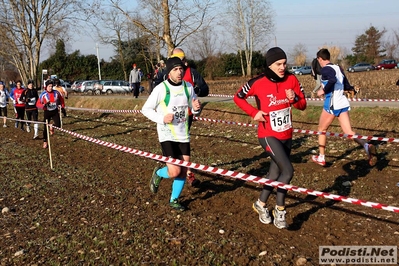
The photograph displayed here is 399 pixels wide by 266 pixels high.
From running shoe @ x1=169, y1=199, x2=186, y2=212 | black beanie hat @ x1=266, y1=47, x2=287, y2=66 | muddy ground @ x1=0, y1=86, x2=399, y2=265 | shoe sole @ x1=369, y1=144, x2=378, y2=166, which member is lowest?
muddy ground @ x1=0, y1=86, x2=399, y2=265

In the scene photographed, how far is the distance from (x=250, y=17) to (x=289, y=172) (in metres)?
55.0

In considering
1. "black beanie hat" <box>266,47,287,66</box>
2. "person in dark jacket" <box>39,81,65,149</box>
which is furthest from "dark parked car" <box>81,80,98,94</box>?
"black beanie hat" <box>266,47,287,66</box>

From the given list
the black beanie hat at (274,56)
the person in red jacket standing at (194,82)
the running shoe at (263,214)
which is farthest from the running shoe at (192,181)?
the black beanie hat at (274,56)

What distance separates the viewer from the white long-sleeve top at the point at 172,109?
221 inches

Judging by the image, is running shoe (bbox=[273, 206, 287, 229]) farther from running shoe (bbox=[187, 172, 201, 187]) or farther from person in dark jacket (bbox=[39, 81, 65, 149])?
person in dark jacket (bbox=[39, 81, 65, 149])

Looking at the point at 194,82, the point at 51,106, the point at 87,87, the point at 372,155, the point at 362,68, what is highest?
the point at 362,68

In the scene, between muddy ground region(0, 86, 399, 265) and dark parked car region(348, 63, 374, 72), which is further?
dark parked car region(348, 63, 374, 72)

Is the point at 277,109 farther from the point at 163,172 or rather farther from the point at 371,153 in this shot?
the point at 371,153

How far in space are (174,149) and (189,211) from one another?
0.87 meters

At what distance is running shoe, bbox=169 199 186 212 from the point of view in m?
5.85

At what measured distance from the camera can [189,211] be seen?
583cm

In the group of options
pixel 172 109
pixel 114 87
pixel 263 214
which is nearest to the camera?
pixel 263 214

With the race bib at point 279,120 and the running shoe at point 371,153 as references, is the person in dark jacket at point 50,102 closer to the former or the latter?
the running shoe at point 371,153

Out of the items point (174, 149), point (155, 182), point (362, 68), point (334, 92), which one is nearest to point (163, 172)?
point (155, 182)
